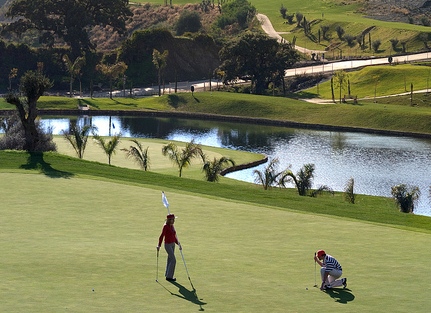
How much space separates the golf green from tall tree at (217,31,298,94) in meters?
91.3

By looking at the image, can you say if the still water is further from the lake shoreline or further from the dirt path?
the dirt path

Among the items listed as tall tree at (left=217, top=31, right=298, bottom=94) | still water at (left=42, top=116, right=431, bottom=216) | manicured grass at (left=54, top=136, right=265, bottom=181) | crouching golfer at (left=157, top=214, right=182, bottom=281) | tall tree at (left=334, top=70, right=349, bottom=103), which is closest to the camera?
crouching golfer at (left=157, top=214, right=182, bottom=281)

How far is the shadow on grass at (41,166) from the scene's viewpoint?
42.6 metres

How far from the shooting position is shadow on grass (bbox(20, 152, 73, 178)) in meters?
42.6

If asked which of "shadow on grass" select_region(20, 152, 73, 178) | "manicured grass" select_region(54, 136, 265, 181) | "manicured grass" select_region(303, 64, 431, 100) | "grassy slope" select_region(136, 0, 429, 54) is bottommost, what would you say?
"manicured grass" select_region(54, 136, 265, 181)

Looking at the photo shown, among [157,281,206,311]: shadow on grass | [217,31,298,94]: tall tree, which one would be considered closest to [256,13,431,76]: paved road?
[217,31,298,94]: tall tree

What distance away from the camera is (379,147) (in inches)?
3388

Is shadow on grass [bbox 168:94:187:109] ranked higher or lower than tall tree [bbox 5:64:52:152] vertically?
lower

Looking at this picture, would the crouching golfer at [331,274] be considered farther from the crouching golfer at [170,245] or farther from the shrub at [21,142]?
the shrub at [21,142]

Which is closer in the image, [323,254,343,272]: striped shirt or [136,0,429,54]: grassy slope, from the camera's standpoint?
[323,254,343,272]: striped shirt

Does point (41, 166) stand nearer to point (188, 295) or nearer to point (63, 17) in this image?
point (188, 295)

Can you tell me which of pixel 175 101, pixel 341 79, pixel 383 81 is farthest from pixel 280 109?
pixel 383 81

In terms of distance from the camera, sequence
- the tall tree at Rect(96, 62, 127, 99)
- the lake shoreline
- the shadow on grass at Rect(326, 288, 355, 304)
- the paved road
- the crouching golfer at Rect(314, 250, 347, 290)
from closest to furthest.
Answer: the shadow on grass at Rect(326, 288, 355, 304), the crouching golfer at Rect(314, 250, 347, 290), the lake shoreline, the tall tree at Rect(96, 62, 127, 99), the paved road

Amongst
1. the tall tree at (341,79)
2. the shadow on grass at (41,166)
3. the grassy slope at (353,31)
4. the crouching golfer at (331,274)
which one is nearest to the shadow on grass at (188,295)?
the crouching golfer at (331,274)
